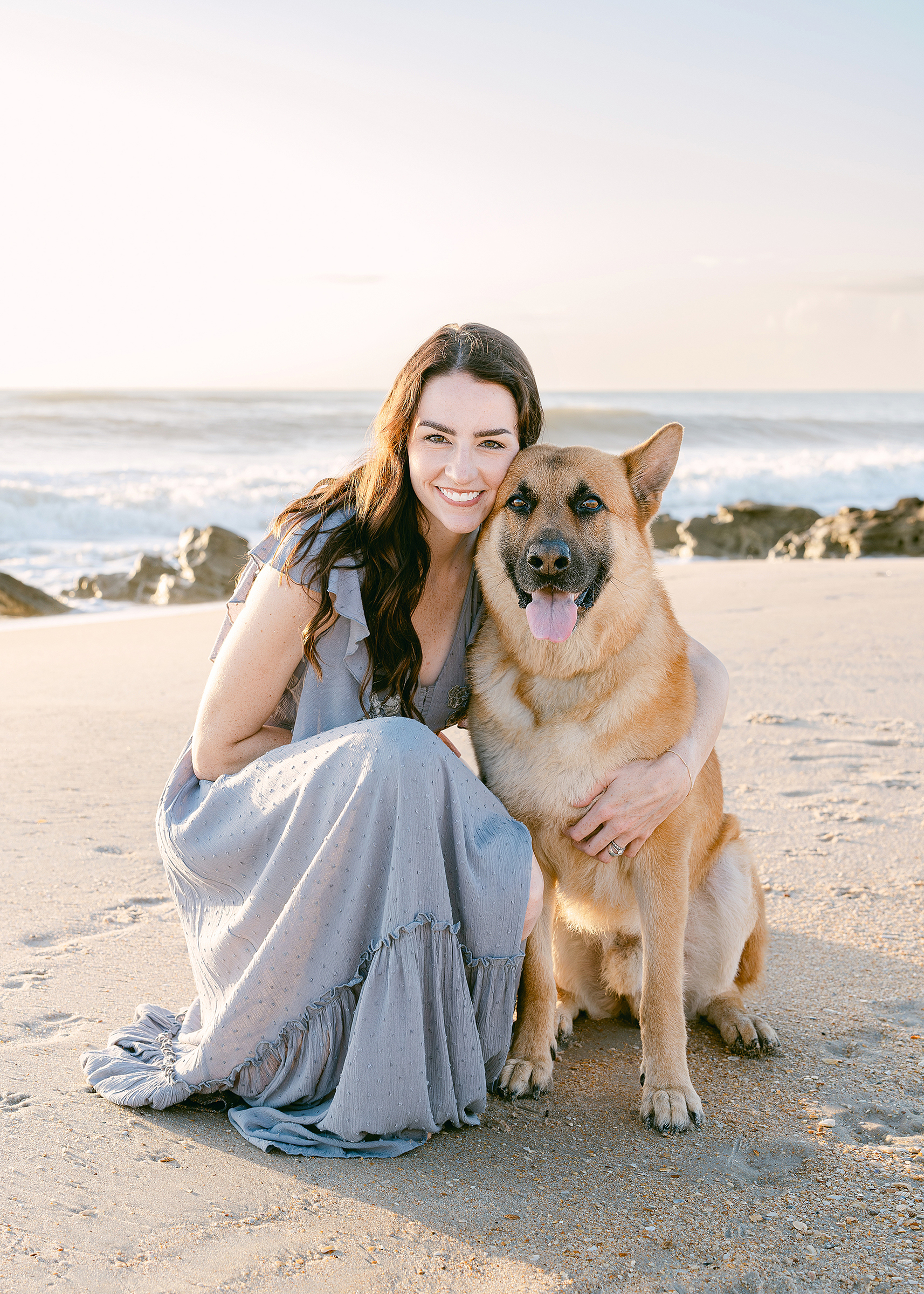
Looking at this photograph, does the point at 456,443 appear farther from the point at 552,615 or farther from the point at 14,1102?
the point at 14,1102

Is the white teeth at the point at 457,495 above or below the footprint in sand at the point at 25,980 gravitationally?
above

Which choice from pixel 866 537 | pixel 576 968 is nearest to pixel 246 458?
pixel 866 537

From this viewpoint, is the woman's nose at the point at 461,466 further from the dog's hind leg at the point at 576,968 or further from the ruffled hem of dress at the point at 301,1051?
the dog's hind leg at the point at 576,968

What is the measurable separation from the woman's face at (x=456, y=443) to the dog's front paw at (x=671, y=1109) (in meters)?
1.32

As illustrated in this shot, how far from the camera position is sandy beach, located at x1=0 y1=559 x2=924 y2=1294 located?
159cm

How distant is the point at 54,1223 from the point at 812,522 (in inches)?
485

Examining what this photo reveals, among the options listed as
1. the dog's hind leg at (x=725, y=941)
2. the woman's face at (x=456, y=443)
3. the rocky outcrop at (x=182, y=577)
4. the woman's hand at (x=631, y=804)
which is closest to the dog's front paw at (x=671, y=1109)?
the dog's hind leg at (x=725, y=941)

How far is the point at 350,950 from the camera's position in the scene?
195cm

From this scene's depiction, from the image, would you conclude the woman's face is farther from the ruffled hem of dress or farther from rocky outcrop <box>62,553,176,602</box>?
rocky outcrop <box>62,553,176,602</box>

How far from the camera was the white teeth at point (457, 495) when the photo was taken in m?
2.48

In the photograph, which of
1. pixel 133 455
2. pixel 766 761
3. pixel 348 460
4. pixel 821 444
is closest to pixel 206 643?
pixel 766 761

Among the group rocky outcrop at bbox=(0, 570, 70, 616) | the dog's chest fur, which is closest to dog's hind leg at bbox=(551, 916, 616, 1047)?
the dog's chest fur

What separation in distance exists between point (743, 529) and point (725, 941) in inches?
394

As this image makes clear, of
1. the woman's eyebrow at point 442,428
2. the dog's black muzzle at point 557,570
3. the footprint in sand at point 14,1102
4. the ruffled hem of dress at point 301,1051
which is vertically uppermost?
the woman's eyebrow at point 442,428
